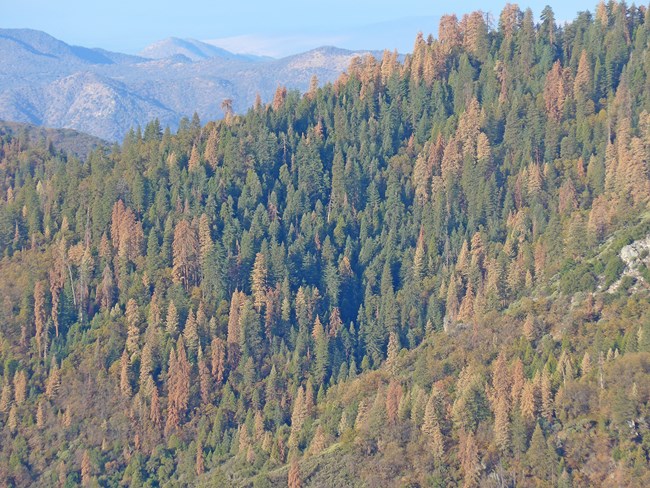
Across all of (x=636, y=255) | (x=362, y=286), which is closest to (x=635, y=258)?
(x=636, y=255)

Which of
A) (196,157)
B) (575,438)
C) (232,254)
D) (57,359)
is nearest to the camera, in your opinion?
(575,438)

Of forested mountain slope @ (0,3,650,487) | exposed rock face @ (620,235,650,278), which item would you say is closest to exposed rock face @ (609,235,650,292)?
exposed rock face @ (620,235,650,278)

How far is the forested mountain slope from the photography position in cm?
11869

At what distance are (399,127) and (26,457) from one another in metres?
73.5

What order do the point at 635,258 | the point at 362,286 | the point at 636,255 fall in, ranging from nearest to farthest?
the point at 635,258 → the point at 636,255 → the point at 362,286

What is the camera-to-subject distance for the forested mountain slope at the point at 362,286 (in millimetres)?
118688

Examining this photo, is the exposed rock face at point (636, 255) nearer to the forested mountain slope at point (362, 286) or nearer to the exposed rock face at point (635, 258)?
the exposed rock face at point (635, 258)

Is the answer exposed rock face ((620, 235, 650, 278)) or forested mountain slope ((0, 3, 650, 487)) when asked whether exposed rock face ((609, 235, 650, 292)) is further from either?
forested mountain slope ((0, 3, 650, 487))

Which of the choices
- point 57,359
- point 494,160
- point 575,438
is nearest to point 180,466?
point 57,359

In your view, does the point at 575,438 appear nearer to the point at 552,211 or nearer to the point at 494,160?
the point at 552,211

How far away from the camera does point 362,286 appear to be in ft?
539

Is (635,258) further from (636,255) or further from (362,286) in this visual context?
(362,286)

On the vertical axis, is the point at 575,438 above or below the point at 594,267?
below

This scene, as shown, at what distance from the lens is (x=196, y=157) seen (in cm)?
18125
